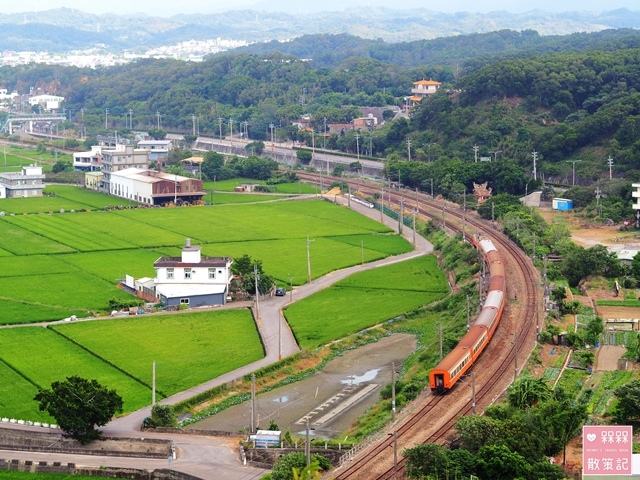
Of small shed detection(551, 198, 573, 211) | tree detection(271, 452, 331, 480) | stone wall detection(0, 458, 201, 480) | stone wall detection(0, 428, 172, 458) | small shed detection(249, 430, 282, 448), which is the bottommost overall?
small shed detection(551, 198, 573, 211)

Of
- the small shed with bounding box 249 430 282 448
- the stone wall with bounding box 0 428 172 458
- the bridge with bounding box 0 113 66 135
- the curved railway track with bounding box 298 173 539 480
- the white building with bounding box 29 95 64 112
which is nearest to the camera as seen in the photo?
the curved railway track with bounding box 298 173 539 480

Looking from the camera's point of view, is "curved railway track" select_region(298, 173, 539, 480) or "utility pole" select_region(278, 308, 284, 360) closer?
"curved railway track" select_region(298, 173, 539, 480)

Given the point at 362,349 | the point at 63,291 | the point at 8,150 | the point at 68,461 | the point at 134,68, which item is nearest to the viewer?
the point at 68,461

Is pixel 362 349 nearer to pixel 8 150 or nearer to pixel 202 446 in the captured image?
pixel 202 446

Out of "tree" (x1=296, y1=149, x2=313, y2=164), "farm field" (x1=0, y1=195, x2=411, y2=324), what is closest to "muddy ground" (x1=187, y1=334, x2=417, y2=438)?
"farm field" (x1=0, y1=195, x2=411, y2=324)

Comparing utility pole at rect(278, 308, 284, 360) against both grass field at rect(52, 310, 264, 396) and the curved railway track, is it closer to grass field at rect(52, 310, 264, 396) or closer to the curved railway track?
grass field at rect(52, 310, 264, 396)

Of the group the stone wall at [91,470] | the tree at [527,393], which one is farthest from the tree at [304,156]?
the stone wall at [91,470]

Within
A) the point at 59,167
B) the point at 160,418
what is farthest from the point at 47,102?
the point at 160,418

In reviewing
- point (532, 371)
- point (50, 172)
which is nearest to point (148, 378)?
point (532, 371)
